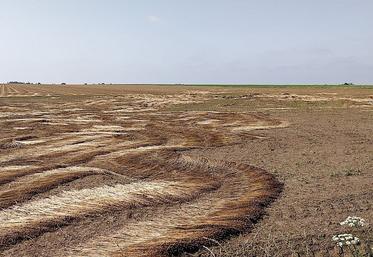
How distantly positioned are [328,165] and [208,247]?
298 inches

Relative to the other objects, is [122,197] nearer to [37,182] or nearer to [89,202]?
[89,202]

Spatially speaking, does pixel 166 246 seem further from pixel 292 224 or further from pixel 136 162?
pixel 136 162

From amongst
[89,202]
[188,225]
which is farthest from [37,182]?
[188,225]

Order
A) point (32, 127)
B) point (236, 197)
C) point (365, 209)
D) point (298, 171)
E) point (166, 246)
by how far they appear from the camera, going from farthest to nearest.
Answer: point (32, 127) → point (298, 171) → point (236, 197) → point (365, 209) → point (166, 246)

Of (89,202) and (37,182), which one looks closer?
(89,202)

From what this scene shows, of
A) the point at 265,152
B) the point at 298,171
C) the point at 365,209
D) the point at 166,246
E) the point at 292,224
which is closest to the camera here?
the point at 166,246

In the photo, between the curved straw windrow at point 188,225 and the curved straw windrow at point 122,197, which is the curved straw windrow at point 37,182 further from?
the curved straw windrow at point 188,225

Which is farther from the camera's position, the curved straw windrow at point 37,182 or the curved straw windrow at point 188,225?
the curved straw windrow at point 37,182

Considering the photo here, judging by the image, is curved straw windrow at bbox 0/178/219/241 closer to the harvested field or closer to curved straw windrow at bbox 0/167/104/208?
the harvested field

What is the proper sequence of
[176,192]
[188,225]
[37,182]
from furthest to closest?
1. [37,182]
2. [176,192]
3. [188,225]

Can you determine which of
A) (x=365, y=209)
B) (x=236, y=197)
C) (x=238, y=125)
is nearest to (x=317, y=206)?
(x=365, y=209)

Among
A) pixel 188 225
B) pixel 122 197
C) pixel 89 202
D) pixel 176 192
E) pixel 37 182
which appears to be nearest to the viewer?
pixel 188 225

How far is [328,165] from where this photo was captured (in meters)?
13.7

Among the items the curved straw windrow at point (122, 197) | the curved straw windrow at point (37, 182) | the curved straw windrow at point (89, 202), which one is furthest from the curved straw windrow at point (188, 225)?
the curved straw windrow at point (37, 182)
